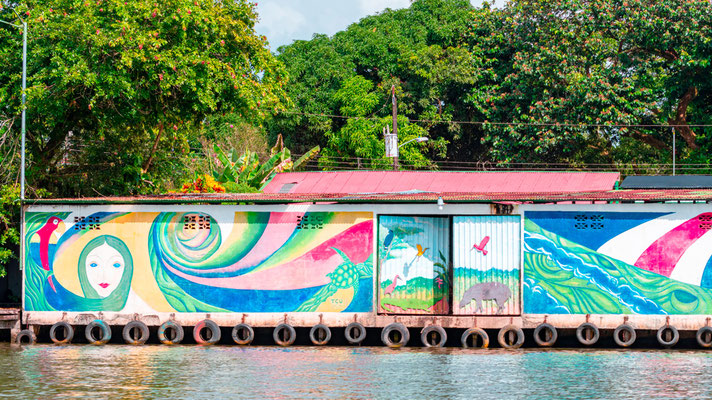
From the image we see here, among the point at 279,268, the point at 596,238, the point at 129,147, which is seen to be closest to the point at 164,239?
the point at 279,268

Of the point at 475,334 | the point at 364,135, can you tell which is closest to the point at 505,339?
the point at 475,334

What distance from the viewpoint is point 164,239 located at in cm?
2106

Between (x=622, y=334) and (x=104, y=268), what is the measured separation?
→ 11.8 metres

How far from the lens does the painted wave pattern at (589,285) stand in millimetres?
19672

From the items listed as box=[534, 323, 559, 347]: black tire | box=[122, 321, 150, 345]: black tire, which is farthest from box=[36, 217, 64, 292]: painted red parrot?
box=[534, 323, 559, 347]: black tire

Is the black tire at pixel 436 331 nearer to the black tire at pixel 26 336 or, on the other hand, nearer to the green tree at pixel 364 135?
the black tire at pixel 26 336

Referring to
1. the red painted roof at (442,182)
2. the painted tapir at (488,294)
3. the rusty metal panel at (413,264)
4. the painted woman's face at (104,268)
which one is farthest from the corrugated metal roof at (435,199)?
the red painted roof at (442,182)

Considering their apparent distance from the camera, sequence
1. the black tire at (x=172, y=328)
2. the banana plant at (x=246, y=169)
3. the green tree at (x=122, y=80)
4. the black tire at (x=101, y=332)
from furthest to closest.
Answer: the banana plant at (x=246, y=169) → the green tree at (x=122, y=80) → the black tire at (x=101, y=332) → the black tire at (x=172, y=328)

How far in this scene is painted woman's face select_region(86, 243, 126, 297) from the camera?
69.5ft

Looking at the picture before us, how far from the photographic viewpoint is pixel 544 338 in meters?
19.9

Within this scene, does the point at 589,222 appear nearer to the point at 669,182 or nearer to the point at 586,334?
the point at 586,334

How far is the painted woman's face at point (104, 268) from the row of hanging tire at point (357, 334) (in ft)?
2.75

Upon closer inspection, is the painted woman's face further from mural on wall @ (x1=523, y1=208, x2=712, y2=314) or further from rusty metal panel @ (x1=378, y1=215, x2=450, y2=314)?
mural on wall @ (x1=523, y1=208, x2=712, y2=314)

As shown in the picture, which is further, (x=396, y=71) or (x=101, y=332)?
(x=396, y=71)
